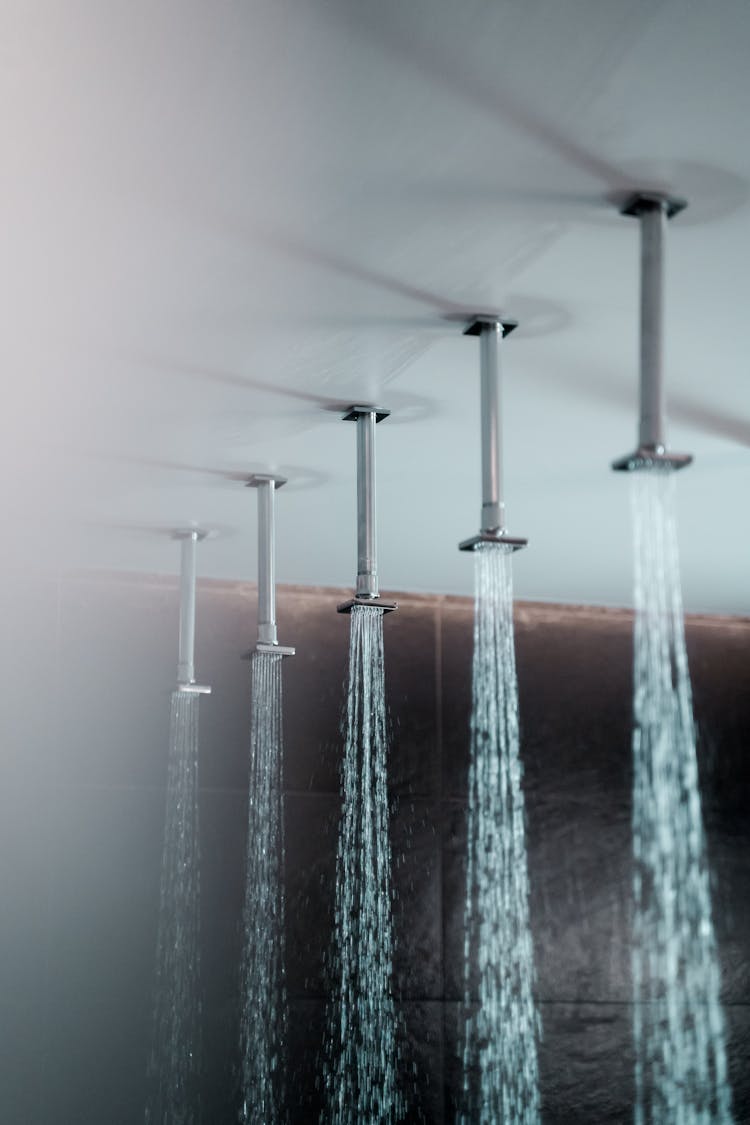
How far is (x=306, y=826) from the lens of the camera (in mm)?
5160

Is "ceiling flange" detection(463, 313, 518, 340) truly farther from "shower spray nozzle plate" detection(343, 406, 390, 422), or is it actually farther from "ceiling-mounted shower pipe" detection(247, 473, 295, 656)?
"ceiling-mounted shower pipe" detection(247, 473, 295, 656)

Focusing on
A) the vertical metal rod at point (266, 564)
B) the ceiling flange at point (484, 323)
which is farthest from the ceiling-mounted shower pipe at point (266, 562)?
the ceiling flange at point (484, 323)

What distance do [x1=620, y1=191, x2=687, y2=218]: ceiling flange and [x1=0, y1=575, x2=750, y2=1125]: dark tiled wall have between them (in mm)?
3208

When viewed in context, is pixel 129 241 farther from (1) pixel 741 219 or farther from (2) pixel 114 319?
(1) pixel 741 219

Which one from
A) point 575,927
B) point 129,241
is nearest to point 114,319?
point 129,241

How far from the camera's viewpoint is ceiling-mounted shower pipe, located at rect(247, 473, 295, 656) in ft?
11.9

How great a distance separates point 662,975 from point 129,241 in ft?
13.7

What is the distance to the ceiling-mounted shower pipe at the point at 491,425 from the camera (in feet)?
8.59

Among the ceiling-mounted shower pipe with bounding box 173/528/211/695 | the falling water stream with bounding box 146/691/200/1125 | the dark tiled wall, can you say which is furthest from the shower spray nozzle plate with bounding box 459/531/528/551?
the dark tiled wall

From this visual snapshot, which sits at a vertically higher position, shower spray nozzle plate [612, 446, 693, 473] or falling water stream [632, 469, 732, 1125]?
shower spray nozzle plate [612, 446, 693, 473]

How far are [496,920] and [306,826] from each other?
930 mm

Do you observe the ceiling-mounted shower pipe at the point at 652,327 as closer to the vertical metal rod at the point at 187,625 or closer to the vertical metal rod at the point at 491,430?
the vertical metal rod at the point at 491,430

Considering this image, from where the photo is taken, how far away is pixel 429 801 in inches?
211

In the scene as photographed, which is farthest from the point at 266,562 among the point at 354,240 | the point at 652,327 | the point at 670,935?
the point at 670,935
